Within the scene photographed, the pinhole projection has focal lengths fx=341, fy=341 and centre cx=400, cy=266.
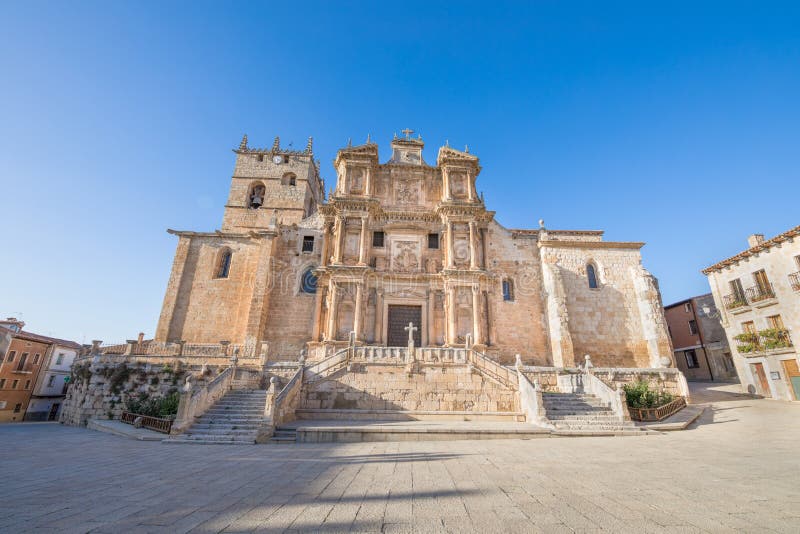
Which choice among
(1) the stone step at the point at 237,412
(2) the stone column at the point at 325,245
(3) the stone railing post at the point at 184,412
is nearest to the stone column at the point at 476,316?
(2) the stone column at the point at 325,245

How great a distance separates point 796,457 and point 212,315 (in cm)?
2572

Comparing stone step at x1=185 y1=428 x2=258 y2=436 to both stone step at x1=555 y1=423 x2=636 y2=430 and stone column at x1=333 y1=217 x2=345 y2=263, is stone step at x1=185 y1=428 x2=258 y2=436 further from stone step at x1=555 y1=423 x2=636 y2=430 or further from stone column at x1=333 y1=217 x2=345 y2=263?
stone column at x1=333 y1=217 x2=345 y2=263

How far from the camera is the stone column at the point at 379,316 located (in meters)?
20.7

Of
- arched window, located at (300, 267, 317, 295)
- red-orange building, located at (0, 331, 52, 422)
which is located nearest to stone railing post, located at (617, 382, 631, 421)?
arched window, located at (300, 267, 317, 295)

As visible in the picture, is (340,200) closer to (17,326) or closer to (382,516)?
(382,516)

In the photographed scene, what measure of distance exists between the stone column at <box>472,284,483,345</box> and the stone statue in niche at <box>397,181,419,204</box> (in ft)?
25.5

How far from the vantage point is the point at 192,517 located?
12.6ft

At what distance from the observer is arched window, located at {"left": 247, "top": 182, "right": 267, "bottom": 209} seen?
106ft

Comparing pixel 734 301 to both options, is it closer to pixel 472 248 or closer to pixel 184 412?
pixel 472 248

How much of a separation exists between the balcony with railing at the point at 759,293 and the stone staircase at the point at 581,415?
47.7ft

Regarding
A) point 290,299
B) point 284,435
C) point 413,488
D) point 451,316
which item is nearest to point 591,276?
point 451,316

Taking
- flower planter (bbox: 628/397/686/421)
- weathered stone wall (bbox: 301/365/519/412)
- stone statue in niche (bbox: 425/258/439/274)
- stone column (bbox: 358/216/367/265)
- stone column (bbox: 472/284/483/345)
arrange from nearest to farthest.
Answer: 1. flower planter (bbox: 628/397/686/421)
2. weathered stone wall (bbox: 301/365/519/412)
3. stone column (bbox: 472/284/483/345)
4. stone column (bbox: 358/216/367/265)
5. stone statue in niche (bbox: 425/258/439/274)

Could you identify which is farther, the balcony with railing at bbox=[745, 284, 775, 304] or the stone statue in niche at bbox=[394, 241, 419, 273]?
the stone statue in niche at bbox=[394, 241, 419, 273]

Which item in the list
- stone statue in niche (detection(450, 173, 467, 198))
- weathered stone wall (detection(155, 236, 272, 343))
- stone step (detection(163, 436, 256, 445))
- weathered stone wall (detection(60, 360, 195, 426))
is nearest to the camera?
stone step (detection(163, 436, 256, 445))
